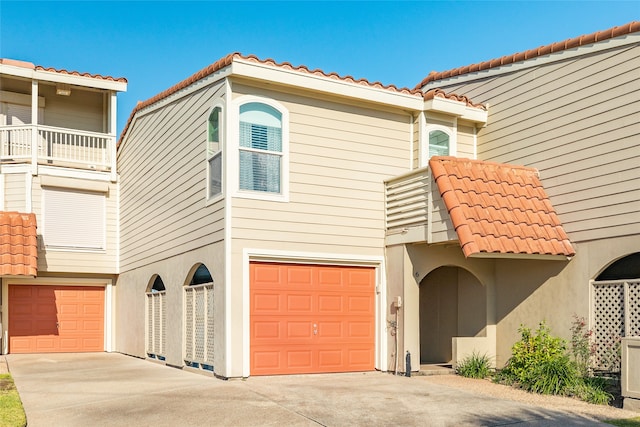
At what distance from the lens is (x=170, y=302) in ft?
50.1

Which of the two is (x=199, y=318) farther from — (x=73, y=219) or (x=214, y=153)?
(x=73, y=219)

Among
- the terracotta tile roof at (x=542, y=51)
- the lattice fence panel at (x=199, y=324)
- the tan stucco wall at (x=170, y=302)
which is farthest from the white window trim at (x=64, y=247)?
the terracotta tile roof at (x=542, y=51)

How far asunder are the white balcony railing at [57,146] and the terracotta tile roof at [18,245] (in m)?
2.00

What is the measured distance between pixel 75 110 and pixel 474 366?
48.1 feet

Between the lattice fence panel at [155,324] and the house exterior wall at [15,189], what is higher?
the house exterior wall at [15,189]

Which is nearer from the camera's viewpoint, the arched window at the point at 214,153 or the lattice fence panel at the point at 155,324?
the arched window at the point at 214,153

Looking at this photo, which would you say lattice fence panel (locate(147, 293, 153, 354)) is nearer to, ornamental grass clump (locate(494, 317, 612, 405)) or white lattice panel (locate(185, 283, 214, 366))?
white lattice panel (locate(185, 283, 214, 366))

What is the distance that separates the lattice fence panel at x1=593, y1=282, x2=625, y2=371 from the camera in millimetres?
11031

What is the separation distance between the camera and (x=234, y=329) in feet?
39.0

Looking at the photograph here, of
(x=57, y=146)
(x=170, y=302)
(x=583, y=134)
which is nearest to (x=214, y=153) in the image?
(x=170, y=302)

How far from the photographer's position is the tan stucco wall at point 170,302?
12234mm

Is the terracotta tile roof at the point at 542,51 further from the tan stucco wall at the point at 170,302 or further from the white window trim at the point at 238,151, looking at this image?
the tan stucco wall at the point at 170,302

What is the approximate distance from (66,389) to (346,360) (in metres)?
5.09

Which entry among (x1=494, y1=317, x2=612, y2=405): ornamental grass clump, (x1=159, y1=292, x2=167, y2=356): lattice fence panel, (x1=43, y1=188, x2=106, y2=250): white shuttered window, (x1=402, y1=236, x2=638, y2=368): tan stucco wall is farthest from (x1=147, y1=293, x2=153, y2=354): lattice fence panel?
(x1=494, y1=317, x2=612, y2=405): ornamental grass clump
